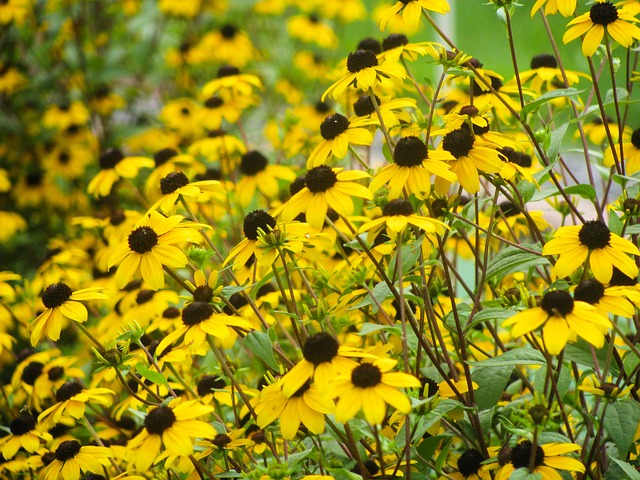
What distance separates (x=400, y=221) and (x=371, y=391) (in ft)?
0.73

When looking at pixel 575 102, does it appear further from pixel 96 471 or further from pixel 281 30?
pixel 281 30

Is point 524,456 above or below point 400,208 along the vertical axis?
below

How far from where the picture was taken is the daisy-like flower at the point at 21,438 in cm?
116

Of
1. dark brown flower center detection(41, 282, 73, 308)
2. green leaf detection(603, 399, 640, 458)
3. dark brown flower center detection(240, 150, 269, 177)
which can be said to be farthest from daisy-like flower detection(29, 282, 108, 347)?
green leaf detection(603, 399, 640, 458)

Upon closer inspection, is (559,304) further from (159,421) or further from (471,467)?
(159,421)

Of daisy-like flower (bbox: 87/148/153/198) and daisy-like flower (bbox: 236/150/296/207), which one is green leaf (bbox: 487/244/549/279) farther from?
daisy-like flower (bbox: 87/148/153/198)

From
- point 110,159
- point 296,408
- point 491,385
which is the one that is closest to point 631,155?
point 491,385

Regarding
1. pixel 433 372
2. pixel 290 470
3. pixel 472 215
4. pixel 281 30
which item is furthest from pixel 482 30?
pixel 290 470

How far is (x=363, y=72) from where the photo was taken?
1041 millimetres

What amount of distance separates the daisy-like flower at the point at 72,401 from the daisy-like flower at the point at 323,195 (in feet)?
1.24

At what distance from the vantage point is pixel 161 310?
4.50ft

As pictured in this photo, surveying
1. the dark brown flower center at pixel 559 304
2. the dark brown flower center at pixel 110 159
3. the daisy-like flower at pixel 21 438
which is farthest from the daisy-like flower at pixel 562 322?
the dark brown flower center at pixel 110 159

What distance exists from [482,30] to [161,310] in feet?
10.1

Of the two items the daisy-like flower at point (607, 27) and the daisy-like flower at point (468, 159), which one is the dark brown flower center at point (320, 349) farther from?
the daisy-like flower at point (607, 27)
